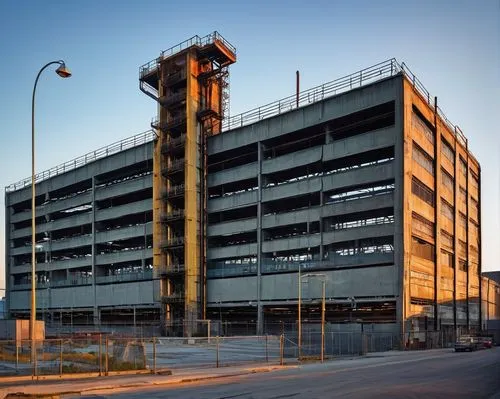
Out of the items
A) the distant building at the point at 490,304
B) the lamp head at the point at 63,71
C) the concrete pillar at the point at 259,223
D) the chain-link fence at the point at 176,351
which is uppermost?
the lamp head at the point at 63,71

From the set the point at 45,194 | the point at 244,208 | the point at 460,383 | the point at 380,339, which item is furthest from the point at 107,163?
the point at 460,383

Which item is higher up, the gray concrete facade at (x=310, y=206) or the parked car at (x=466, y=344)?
the gray concrete facade at (x=310, y=206)

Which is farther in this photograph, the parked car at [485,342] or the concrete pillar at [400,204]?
the parked car at [485,342]

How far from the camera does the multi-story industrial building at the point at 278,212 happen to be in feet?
194

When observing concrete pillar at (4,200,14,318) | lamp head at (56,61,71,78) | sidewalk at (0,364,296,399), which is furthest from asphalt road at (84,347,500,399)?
concrete pillar at (4,200,14,318)

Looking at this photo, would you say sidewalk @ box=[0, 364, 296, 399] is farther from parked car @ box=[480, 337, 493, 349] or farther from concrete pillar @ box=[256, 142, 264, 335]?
concrete pillar @ box=[256, 142, 264, 335]

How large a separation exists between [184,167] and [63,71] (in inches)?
1771

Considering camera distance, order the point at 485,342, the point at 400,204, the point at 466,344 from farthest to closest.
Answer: the point at 485,342
the point at 400,204
the point at 466,344

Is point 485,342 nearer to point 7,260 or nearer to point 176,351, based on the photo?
point 176,351

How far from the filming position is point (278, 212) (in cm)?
6988

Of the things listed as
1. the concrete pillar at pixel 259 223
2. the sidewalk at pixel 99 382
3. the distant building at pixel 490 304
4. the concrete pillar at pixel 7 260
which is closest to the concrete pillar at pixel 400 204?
the concrete pillar at pixel 259 223

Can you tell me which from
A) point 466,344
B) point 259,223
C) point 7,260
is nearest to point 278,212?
point 259,223

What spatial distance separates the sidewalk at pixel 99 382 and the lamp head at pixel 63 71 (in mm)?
13193

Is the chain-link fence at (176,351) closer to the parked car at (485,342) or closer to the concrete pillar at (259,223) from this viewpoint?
the parked car at (485,342)
